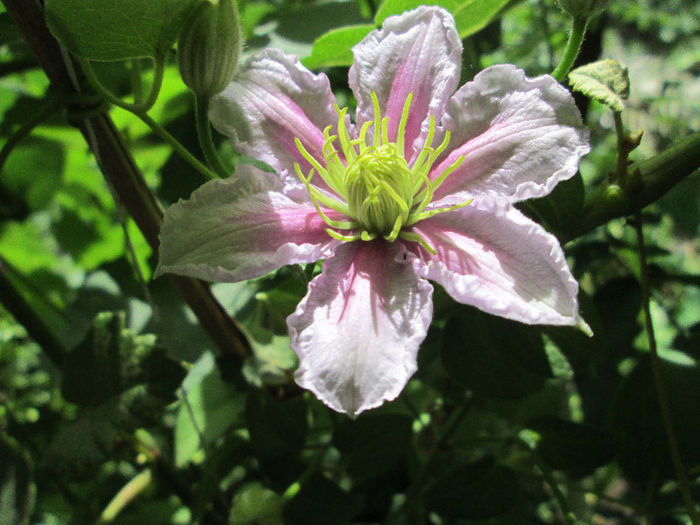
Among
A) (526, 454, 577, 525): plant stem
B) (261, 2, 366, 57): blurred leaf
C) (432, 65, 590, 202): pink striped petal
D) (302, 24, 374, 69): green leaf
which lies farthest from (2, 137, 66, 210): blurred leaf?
(526, 454, 577, 525): plant stem

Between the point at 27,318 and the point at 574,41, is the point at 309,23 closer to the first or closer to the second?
the point at 574,41

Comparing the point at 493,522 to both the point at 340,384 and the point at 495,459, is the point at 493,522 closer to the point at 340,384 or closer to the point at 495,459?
the point at 495,459

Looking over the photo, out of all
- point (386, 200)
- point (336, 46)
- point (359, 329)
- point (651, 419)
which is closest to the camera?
point (359, 329)

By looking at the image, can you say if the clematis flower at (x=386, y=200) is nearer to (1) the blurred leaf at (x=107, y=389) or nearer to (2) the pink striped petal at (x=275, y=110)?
(2) the pink striped petal at (x=275, y=110)

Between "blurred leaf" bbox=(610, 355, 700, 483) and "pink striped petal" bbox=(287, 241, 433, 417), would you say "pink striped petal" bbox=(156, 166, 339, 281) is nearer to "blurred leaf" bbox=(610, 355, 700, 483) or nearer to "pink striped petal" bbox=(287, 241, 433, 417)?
"pink striped petal" bbox=(287, 241, 433, 417)

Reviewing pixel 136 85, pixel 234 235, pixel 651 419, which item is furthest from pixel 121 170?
pixel 651 419

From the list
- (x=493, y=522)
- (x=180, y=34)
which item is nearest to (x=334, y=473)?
(x=493, y=522)

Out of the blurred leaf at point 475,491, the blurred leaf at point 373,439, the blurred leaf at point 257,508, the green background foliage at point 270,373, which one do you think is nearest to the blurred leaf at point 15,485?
the green background foliage at point 270,373
